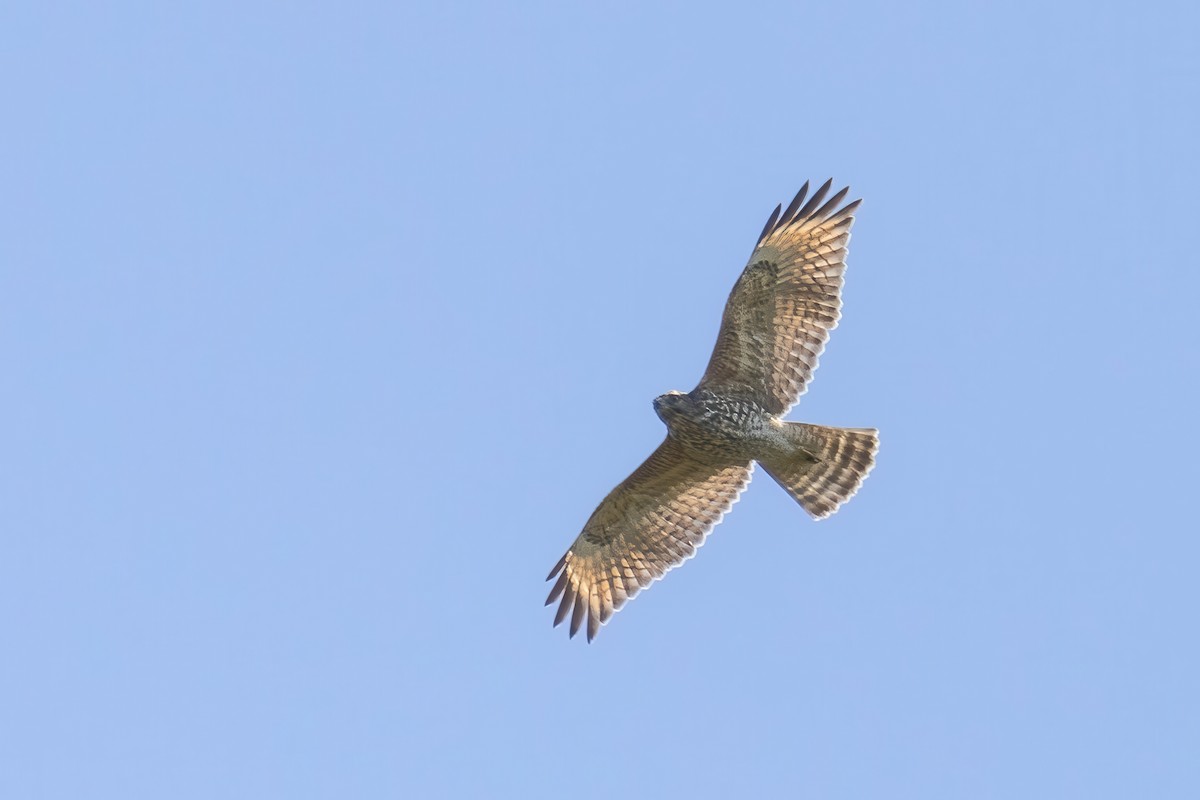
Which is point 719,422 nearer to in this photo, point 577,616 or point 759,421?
point 759,421

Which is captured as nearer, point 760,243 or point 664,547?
point 760,243

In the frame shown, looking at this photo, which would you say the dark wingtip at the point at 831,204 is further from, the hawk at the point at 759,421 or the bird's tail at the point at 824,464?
the bird's tail at the point at 824,464

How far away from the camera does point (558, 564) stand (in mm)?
18031

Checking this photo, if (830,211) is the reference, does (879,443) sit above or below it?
below

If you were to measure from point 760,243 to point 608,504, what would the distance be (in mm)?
2917

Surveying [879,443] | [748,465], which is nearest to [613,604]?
[748,465]

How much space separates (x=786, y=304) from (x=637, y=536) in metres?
2.82

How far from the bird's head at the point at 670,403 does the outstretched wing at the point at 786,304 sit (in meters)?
0.37

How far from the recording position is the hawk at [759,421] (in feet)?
54.7

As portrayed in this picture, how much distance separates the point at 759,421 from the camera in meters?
16.8

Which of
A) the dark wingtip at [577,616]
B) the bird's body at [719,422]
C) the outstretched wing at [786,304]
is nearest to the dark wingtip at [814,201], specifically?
the outstretched wing at [786,304]

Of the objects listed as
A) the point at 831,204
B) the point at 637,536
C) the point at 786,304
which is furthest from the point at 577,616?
the point at 831,204

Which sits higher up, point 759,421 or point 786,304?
point 786,304

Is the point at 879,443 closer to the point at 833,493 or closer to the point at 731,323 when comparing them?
the point at 833,493
